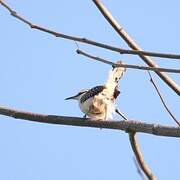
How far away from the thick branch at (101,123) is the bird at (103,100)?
1.18 m

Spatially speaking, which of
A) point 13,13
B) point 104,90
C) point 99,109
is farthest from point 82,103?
point 13,13

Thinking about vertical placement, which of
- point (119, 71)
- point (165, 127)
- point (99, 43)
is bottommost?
point (165, 127)

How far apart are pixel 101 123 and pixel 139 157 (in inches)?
12.5

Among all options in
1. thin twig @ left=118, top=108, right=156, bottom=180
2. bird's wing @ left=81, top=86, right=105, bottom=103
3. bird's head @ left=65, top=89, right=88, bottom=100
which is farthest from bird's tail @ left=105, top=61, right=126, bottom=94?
bird's head @ left=65, top=89, right=88, bottom=100

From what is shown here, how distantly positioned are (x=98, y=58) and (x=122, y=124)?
60 centimetres

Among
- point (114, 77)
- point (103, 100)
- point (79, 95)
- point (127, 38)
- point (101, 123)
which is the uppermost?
point (79, 95)

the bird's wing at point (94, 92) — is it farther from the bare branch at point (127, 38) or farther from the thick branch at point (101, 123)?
the bare branch at point (127, 38)

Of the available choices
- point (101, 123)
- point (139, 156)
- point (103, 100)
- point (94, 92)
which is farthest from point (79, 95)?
point (139, 156)

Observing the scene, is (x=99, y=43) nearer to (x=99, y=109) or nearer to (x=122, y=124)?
(x=122, y=124)

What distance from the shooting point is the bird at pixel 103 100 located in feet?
13.5

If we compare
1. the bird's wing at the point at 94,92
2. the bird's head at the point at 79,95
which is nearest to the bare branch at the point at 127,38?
the bird's wing at the point at 94,92

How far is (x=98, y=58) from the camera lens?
1970mm

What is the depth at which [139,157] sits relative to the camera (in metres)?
2.38

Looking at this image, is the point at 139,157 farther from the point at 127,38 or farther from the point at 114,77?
the point at 114,77
